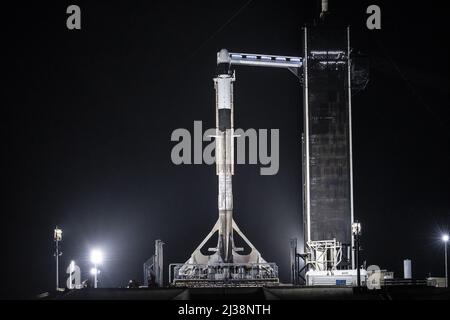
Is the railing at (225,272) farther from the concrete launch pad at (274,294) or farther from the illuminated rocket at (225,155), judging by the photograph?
the concrete launch pad at (274,294)

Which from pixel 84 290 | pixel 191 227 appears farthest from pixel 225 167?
pixel 84 290

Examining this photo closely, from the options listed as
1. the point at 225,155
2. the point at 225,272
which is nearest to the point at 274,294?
the point at 225,272

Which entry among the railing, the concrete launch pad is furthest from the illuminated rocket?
the concrete launch pad

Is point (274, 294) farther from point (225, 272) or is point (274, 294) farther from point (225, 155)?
point (225, 155)

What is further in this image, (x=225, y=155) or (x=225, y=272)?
(x=225, y=155)

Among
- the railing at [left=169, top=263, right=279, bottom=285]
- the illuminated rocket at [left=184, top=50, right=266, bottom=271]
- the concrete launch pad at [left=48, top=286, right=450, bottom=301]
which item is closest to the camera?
the concrete launch pad at [left=48, top=286, right=450, bottom=301]

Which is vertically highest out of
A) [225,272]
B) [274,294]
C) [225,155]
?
[225,155]

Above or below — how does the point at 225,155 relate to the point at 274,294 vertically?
above

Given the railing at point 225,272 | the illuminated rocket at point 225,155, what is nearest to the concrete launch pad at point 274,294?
the railing at point 225,272

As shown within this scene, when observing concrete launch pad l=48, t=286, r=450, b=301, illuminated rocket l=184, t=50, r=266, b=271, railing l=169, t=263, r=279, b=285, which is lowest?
railing l=169, t=263, r=279, b=285

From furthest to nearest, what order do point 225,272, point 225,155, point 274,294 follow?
1. point 225,155
2. point 225,272
3. point 274,294

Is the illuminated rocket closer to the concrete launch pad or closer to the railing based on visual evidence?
the railing
